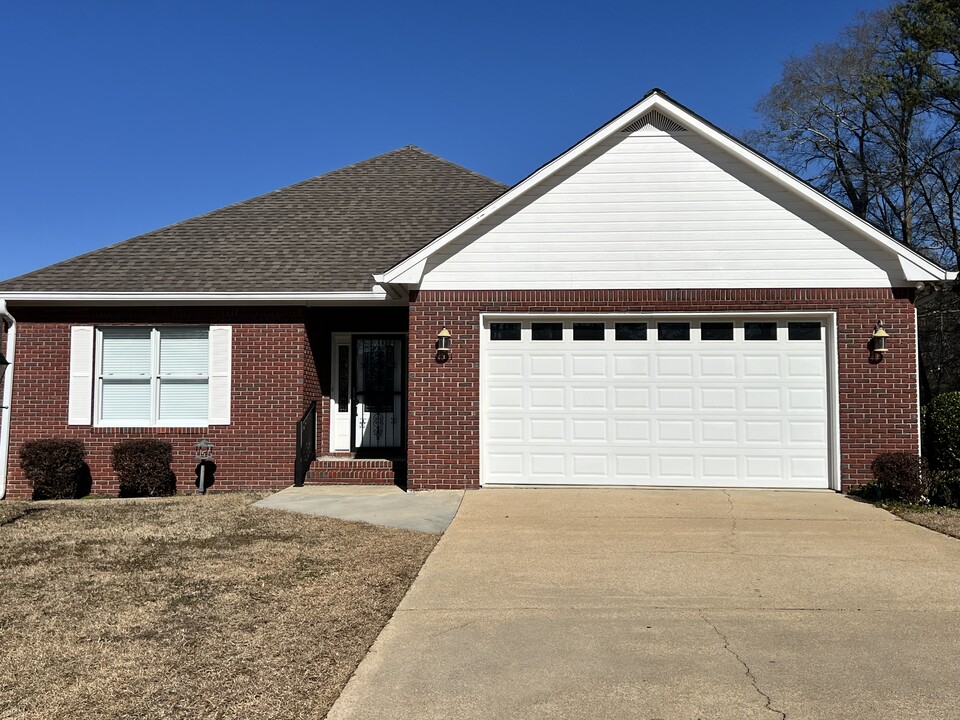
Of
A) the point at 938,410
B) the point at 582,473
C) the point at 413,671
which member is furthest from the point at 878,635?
the point at 938,410

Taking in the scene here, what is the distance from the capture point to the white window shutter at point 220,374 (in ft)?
37.8

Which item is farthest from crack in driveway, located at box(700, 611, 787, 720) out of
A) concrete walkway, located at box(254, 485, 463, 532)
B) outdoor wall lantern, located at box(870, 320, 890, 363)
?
outdoor wall lantern, located at box(870, 320, 890, 363)

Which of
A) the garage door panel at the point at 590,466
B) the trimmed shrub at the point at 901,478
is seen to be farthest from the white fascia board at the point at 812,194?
the garage door panel at the point at 590,466

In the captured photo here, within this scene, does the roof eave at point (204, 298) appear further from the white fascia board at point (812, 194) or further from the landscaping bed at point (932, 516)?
the landscaping bed at point (932, 516)

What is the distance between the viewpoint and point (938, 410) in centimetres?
1002

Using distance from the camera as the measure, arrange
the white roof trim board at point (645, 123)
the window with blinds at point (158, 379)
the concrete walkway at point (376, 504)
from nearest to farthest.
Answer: the concrete walkway at point (376, 504), the white roof trim board at point (645, 123), the window with blinds at point (158, 379)

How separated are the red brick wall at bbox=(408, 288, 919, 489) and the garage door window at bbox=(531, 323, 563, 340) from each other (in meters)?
0.29

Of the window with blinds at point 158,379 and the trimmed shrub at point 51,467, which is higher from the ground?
the window with blinds at point 158,379

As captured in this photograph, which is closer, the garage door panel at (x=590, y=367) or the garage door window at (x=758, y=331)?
the garage door window at (x=758, y=331)

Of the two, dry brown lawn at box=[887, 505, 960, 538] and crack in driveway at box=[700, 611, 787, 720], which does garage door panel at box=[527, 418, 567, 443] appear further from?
crack in driveway at box=[700, 611, 787, 720]

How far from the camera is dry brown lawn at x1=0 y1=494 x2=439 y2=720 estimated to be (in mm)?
3898

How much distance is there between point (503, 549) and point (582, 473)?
3571 mm

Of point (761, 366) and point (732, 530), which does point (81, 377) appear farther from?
point (761, 366)

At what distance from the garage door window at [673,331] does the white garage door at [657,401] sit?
0.05 feet
